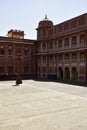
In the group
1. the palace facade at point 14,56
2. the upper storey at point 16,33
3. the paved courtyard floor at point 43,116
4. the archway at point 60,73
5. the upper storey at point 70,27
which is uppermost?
the upper storey at point 16,33

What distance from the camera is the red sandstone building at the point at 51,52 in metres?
30.0

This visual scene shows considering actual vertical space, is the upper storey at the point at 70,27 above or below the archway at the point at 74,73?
above

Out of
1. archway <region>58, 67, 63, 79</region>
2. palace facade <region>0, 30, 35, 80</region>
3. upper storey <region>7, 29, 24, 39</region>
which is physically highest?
upper storey <region>7, 29, 24, 39</region>

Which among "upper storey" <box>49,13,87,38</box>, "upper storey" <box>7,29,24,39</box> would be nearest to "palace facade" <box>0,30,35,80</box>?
"upper storey" <box>49,13,87,38</box>

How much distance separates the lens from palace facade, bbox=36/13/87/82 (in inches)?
1164

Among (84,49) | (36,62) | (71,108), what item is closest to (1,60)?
(36,62)

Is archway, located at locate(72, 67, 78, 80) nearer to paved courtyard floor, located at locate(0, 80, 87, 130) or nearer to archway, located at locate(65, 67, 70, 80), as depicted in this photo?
archway, located at locate(65, 67, 70, 80)

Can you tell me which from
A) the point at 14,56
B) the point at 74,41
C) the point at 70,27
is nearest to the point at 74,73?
the point at 74,41

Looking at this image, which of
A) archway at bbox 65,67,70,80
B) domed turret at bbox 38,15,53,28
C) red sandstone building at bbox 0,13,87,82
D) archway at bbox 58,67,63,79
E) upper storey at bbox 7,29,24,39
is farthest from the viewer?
upper storey at bbox 7,29,24,39

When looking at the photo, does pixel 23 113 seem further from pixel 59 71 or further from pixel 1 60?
pixel 1 60

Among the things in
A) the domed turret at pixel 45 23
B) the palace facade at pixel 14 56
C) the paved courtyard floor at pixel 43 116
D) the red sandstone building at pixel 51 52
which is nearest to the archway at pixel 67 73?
the red sandstone building at pixel 51 52

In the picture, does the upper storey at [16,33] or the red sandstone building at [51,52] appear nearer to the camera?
the red sandstone building at [51,52]

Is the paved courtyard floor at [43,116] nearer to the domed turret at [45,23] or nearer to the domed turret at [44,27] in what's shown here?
the domed turret at [44,27]

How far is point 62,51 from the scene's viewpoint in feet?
108
